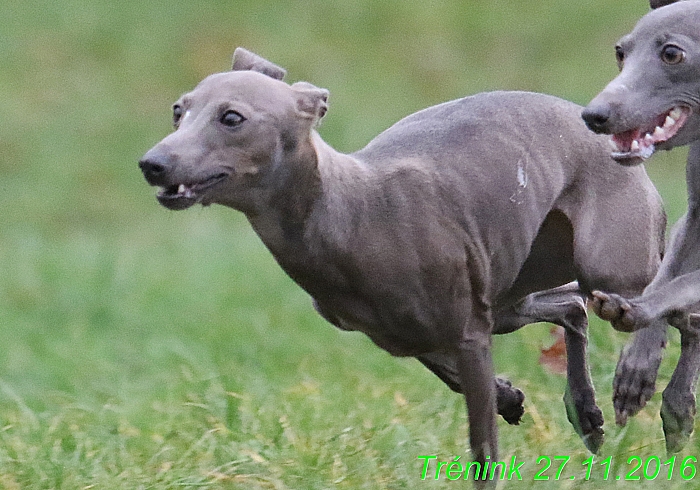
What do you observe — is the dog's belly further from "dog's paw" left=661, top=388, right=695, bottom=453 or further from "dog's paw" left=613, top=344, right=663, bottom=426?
"dog's paw" left=661, top=388, right=695, bottom=453

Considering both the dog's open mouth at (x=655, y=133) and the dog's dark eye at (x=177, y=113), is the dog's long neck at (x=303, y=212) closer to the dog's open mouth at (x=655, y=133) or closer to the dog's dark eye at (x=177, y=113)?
the dog's dark eye at (x=177, y=113)

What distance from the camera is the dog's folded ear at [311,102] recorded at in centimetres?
476

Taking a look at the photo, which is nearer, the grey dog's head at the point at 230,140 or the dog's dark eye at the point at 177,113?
the grey dog's head at the point at 230,140

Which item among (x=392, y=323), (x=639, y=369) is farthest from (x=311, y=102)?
(x=639, y=369)

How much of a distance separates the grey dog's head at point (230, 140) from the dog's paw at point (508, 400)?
1318 mm

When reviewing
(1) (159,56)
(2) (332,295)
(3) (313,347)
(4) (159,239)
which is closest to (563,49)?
(1) (159,56)

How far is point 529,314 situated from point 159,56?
11.7 metres

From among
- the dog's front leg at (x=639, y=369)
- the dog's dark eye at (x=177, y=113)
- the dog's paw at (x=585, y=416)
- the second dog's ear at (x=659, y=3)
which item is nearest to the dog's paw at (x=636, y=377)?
the dog's front leg at (x=639, y=369)

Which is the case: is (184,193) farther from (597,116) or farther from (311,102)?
(597,116)

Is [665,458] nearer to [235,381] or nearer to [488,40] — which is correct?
[235,381]

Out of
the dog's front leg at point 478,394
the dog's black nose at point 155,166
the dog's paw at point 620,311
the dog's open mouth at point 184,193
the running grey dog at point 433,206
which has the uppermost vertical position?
the dog's black nose at point 155,166

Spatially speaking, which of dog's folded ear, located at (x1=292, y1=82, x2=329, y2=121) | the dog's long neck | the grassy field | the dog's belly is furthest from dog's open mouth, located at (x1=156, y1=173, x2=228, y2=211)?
the grassy field

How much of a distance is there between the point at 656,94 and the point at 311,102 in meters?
1.10

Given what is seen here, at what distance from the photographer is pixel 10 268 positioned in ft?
36.3
